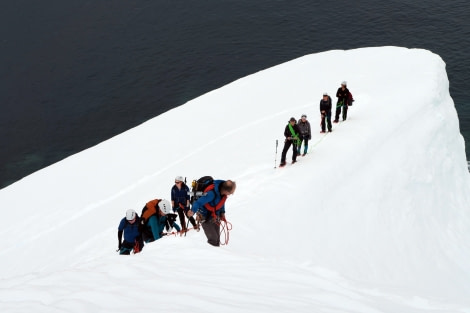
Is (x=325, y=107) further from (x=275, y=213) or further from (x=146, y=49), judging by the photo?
(x=146, y=49)

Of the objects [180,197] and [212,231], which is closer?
[212,231]

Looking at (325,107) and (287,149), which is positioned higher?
(325,107)

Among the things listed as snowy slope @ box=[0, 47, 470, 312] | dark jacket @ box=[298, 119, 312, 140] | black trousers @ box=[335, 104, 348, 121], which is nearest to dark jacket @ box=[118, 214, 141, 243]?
snowy slope @ box=[0, 47, 470, 312]

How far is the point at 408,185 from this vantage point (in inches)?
795

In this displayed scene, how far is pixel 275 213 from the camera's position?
16.6 metres

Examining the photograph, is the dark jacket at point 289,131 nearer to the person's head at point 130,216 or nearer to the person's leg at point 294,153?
Answer: the person's leg at point 294,153

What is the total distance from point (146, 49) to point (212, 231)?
169 feet

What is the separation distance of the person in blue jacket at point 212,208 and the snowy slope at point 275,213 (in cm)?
66

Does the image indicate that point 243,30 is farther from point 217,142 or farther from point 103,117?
point 217,142

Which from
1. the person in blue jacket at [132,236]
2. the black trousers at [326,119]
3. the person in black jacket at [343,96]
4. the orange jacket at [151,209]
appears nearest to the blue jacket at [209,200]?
the orange jacket at [151,209]

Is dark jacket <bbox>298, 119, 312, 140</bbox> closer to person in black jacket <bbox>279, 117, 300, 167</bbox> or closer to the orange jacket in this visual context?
person in black jacket <bbox>279, 117, 300, 167</bbox>

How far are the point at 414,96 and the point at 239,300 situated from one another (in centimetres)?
1995

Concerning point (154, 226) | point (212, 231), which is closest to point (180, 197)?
point (154, 226)

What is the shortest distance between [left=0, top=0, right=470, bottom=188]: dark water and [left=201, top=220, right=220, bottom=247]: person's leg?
120 feet
